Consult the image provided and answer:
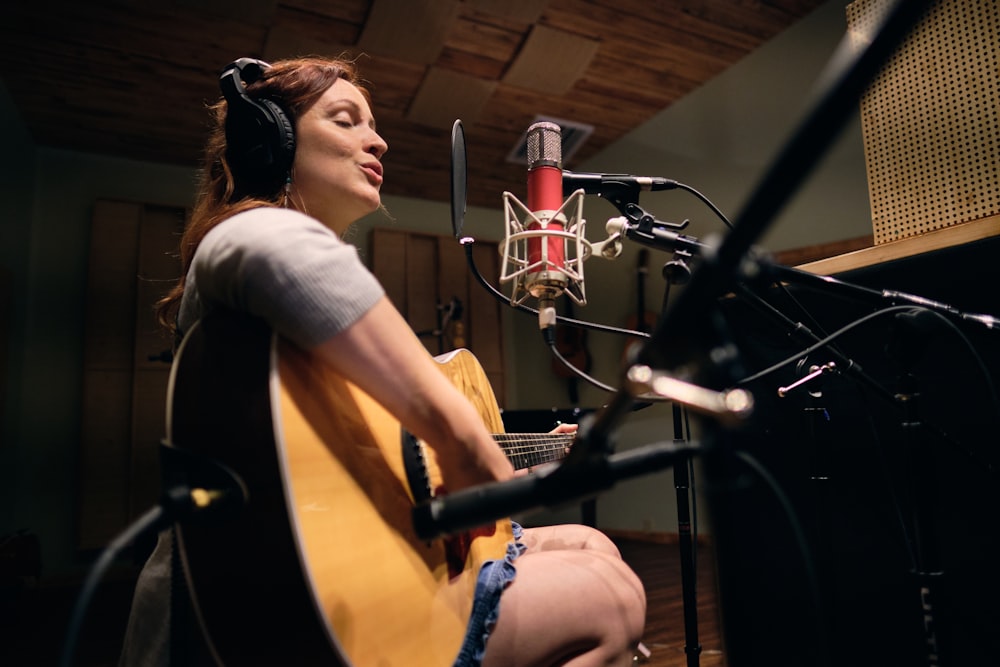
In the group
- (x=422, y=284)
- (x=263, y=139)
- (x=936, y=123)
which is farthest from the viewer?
(x=422, y=284)

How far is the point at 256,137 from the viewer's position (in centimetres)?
107

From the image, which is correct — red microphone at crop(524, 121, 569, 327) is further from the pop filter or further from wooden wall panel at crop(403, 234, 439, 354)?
wooden wall panel at crop(403, 234, 439, 354)

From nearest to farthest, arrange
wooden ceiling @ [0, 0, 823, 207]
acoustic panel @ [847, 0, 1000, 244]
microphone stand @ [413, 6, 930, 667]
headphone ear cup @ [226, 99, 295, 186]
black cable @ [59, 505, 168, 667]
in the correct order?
microphone stand @ [413, 6, 930, 667] → black cable @ [59, 505, 168, 667] → headphone ear cup @ [226, 99, 295, 186] → acoustic panel @ [847, 0, 1000, 244] → wooden ceiling @ [0, 0, 823, 207]

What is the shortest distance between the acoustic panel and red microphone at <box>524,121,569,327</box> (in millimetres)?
836

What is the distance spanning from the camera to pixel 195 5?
3.18 m

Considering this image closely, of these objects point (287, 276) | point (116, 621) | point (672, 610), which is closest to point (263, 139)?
point (287, 276)

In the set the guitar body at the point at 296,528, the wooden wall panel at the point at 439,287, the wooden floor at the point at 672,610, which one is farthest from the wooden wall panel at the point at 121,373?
the guitar body at the point at 296,528

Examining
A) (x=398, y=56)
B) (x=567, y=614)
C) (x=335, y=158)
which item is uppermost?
(x=398, y=56)

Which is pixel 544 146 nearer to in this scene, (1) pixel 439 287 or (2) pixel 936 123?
(2) pixel 936 123

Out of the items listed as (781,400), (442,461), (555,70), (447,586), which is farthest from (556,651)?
(555,70)

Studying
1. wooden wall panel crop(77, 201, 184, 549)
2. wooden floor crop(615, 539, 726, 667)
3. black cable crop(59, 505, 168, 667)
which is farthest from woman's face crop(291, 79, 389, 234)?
wooden wall panel crop(77, 201, 184, 549)

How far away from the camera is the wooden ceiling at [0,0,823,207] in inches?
130

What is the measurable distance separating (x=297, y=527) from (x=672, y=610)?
2733mm

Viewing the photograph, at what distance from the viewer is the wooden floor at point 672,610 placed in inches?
87.0
